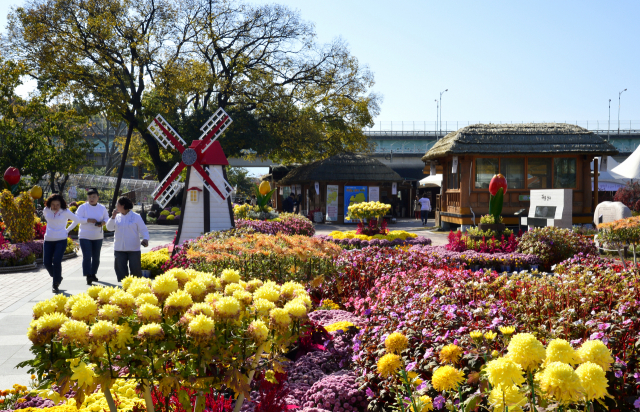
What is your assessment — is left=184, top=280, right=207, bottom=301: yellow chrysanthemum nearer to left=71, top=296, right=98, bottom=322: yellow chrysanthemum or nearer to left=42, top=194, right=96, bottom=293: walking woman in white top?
left=71, top=296, right=98, bottom=322: yellow chrysanthemum

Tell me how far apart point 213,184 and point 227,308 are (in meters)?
12.9

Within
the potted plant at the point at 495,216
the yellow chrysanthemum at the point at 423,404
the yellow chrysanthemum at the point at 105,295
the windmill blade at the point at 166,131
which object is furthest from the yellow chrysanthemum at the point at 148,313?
the windmill blade at the point at 166,131

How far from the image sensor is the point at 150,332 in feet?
7.94

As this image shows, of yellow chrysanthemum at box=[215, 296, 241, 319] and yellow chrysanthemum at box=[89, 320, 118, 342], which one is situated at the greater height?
yellow chrysanthemum at box=[215, 296, 241, 319]

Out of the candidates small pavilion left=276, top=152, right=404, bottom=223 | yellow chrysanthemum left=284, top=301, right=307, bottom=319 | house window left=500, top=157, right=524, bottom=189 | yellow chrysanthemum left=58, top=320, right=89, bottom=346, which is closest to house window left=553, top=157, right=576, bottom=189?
house window left=500, top=157, right=524, bottom=189

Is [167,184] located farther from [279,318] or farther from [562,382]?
[562,382]

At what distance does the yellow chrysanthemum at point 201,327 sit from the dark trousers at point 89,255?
25.6 ft

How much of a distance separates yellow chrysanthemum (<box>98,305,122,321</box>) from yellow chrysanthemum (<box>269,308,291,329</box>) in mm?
800

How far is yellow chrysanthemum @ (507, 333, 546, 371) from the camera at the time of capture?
2.01 metres

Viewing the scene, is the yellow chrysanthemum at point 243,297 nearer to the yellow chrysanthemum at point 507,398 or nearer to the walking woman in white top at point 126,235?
the yellow chrysanthemum at point 507,398

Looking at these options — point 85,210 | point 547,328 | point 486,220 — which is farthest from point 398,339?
point 486,220

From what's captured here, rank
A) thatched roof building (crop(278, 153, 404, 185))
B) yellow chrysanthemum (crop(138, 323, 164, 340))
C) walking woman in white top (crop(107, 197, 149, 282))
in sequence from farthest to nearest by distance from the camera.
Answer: thatched roof building (crop(278, 153, 404, 185)) < walking woman in white top (crop(107, 197, 149, 282)) < yellow chrysanthemum (crop(138, 323, 164, 340))

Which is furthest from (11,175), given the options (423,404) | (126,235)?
(423,404)

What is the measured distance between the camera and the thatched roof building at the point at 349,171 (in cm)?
2795
